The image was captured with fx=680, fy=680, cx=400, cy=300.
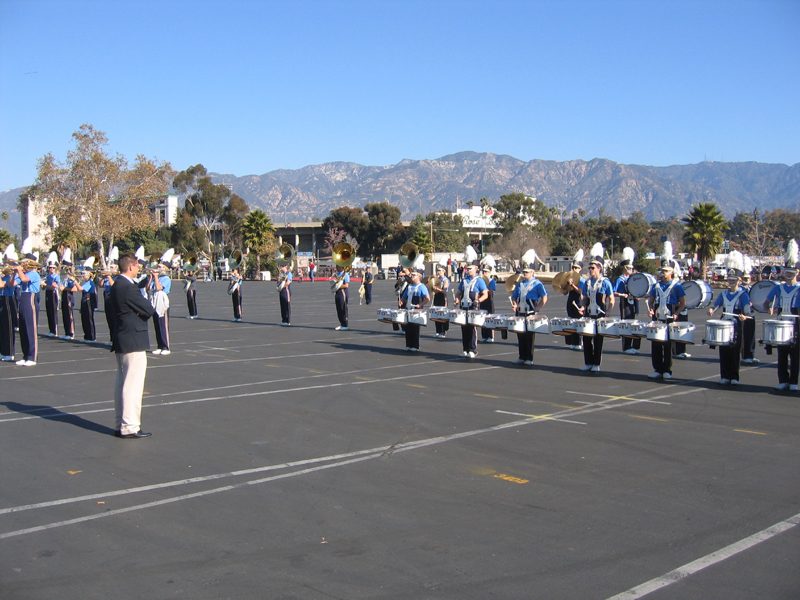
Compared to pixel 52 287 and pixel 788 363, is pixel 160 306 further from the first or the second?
pixel 788 363

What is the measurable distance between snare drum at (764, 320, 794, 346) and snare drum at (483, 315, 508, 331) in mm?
4879

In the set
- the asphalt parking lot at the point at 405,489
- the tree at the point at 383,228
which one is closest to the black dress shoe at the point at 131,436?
the asphalt parking lot at the point at 405,489

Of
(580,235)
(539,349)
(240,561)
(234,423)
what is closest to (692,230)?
(539,349)

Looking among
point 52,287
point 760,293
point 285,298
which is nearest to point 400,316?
point 760,293

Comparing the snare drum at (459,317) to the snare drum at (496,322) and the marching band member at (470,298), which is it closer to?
the marching band member at (470,298)

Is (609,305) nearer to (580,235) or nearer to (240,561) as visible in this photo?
(240,561)

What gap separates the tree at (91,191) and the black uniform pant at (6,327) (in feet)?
152

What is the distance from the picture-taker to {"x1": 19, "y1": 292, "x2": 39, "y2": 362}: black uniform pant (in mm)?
14805

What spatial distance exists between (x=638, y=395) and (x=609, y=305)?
3.07 metres

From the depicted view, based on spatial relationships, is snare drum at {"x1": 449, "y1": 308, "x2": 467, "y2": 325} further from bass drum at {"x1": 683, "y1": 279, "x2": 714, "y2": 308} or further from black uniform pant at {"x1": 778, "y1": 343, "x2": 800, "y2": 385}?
black uniform pant at {"x1": 778, "y1": 343, "x2": 800, "y2": 385}

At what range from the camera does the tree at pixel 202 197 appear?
9338 cm

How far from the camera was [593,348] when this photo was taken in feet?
42.7

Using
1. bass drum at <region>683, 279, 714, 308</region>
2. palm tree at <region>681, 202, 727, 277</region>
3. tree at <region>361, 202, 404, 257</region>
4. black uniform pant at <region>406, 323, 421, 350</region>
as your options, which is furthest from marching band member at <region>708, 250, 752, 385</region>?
tree at <region>361, 202, 404, 257</region>

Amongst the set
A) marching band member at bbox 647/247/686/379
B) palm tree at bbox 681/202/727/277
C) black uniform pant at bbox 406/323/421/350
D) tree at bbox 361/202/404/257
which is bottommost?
black uniform pant at bbox 406/323/421/350
